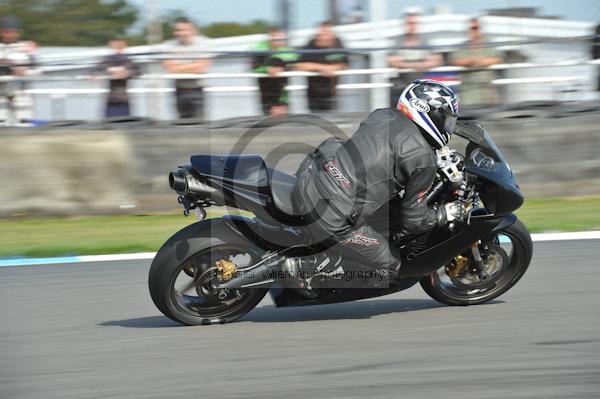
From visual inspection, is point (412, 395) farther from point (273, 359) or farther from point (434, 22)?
point (434, 22)

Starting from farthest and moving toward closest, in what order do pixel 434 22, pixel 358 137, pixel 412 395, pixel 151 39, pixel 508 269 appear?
pixel 434 22, pixel 151 39, pixel 508 269, pixel 358 137, pixel 412 395

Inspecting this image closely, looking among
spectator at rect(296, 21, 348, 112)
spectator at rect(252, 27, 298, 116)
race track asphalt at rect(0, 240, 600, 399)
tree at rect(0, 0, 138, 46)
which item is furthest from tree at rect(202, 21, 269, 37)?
race track asphalt at rect(0, 240, 600, 399)

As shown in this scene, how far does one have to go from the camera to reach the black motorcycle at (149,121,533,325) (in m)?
5.11

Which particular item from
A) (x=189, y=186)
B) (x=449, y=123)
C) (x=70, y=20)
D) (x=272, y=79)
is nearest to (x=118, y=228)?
(x=272, y=79)

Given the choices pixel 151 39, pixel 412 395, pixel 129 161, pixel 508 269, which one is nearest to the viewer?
pixel 412 395

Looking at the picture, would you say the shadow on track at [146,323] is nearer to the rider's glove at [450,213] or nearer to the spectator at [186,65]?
the rider's glove at [450,213]

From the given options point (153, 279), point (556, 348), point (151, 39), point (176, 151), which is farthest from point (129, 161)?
point (556, 348)

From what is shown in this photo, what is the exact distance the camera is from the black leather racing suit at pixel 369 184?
505 cm

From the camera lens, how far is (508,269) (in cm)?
567

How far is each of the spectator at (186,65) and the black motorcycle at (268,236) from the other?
4.41 meters

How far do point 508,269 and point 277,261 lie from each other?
1516 mm

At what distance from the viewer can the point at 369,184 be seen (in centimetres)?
508

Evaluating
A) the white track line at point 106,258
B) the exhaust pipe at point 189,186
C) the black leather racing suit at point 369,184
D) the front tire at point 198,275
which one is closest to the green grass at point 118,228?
the white track line at point 106,258

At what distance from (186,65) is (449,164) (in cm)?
500
